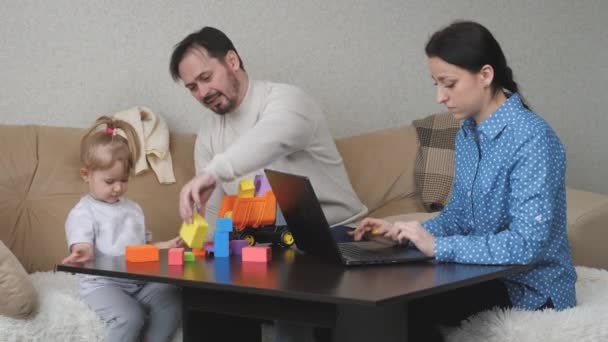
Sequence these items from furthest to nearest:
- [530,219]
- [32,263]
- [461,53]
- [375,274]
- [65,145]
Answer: [65,145] → [32,263] → [461,53] → [530,219] → [375,274]

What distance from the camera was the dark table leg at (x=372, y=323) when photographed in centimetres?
140

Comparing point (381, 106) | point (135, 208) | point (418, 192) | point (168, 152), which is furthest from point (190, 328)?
point (381, 106)

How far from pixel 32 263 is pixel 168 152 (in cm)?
62

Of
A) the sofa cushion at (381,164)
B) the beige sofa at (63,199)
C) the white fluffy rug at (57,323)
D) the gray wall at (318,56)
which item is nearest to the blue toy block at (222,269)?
the white fluffy rug at (57,323)

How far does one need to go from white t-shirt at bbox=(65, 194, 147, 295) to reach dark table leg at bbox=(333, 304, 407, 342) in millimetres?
851

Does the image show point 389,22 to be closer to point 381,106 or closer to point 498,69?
point 381,106

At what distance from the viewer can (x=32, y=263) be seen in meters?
2.49

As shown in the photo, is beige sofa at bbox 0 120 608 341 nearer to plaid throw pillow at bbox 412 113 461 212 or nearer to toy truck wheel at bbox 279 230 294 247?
plaid throw pillow at bbox 412 113 461 212

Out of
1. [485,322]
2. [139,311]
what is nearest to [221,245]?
[139,311]

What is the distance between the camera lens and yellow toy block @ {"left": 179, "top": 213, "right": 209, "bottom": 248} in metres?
1.79

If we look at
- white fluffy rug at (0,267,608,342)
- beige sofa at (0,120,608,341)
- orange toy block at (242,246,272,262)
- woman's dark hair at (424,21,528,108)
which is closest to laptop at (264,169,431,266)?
orange toy block at (242,246,272,262)

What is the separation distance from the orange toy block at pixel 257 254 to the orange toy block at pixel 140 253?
8.3 inches

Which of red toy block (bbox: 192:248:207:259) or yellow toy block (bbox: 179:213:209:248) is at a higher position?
yellow toy block (bbox: 179:213:209:248)

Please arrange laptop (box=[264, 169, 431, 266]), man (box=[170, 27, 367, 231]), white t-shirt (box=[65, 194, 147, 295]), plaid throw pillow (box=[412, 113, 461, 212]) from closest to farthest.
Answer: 1. laptop (box=[264, 169, 431, 266])
2. white t-shirt (box=[65, 194, 147, 295])
3. man (box=[170, 27, 367, 231])
4. plaid throw pillow (box=[412, 113, 461, 212])
